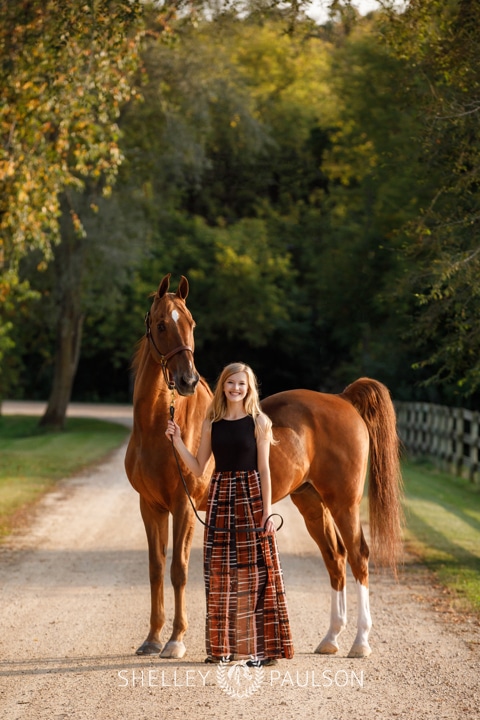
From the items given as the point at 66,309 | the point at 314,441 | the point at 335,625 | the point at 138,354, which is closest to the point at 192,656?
the point at 335,625

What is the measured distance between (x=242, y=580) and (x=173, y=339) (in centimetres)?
156

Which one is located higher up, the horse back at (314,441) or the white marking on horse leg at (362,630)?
the horse back at (314,441)

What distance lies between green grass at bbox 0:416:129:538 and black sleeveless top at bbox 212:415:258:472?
242 inches

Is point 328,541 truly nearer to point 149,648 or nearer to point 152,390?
point 149,648

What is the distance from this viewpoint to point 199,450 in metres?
6.01

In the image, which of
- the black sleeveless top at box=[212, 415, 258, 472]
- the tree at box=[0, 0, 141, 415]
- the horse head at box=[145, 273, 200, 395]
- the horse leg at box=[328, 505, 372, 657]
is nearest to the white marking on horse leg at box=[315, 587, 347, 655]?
the horse leg at box=[328, 505, 372, 657]

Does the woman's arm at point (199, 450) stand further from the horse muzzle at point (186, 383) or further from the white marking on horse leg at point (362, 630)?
the white marking on horse leg at point (362, 630)

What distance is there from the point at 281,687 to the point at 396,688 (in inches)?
25.4

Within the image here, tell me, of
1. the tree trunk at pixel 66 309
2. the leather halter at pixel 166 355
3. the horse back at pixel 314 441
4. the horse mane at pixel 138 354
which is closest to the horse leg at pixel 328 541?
the horse back at pixel 314 441

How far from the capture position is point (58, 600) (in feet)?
26.0

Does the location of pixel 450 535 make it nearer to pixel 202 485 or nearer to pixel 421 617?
pixel 421 617

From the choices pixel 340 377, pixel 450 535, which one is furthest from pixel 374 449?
pixel 340 377

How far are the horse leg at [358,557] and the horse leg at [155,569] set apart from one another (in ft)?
3.89

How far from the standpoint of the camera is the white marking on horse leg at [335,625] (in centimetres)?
631
